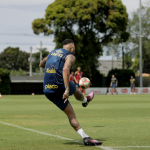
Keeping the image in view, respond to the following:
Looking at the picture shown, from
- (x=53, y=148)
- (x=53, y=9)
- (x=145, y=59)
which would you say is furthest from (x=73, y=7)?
(x=53, y=148)

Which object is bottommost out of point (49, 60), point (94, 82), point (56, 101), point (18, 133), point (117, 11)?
point (94, 82)

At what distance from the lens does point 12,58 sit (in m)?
107

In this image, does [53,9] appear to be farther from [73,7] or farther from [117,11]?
[117,11]

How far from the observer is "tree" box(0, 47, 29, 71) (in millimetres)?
106000

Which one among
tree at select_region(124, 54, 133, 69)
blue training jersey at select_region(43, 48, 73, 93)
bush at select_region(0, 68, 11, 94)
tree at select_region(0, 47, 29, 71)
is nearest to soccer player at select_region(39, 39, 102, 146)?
blue training jersey at select_region(43, 48, 73, 93)

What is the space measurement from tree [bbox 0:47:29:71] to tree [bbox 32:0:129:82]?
62283 mm

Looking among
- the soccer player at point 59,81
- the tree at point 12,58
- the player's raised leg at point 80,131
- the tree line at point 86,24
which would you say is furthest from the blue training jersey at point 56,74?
the tree at point 12,58

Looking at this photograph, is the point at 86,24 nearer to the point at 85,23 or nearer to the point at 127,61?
the point at 85,23

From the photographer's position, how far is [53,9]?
44.4 metres

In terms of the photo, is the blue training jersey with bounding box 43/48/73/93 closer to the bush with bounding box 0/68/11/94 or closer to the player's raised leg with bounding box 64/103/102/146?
the player's raised leg with bounding box 64/103/102/146

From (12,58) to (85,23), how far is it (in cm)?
6615

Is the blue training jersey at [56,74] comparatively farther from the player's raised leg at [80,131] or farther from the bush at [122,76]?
the bush at [122,76]

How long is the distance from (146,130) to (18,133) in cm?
302

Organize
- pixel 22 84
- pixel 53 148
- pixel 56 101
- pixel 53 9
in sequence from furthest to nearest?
1. pixel 53 9
2. pixel 22 84
3. pixel 56 101
4. pixel 53 148
